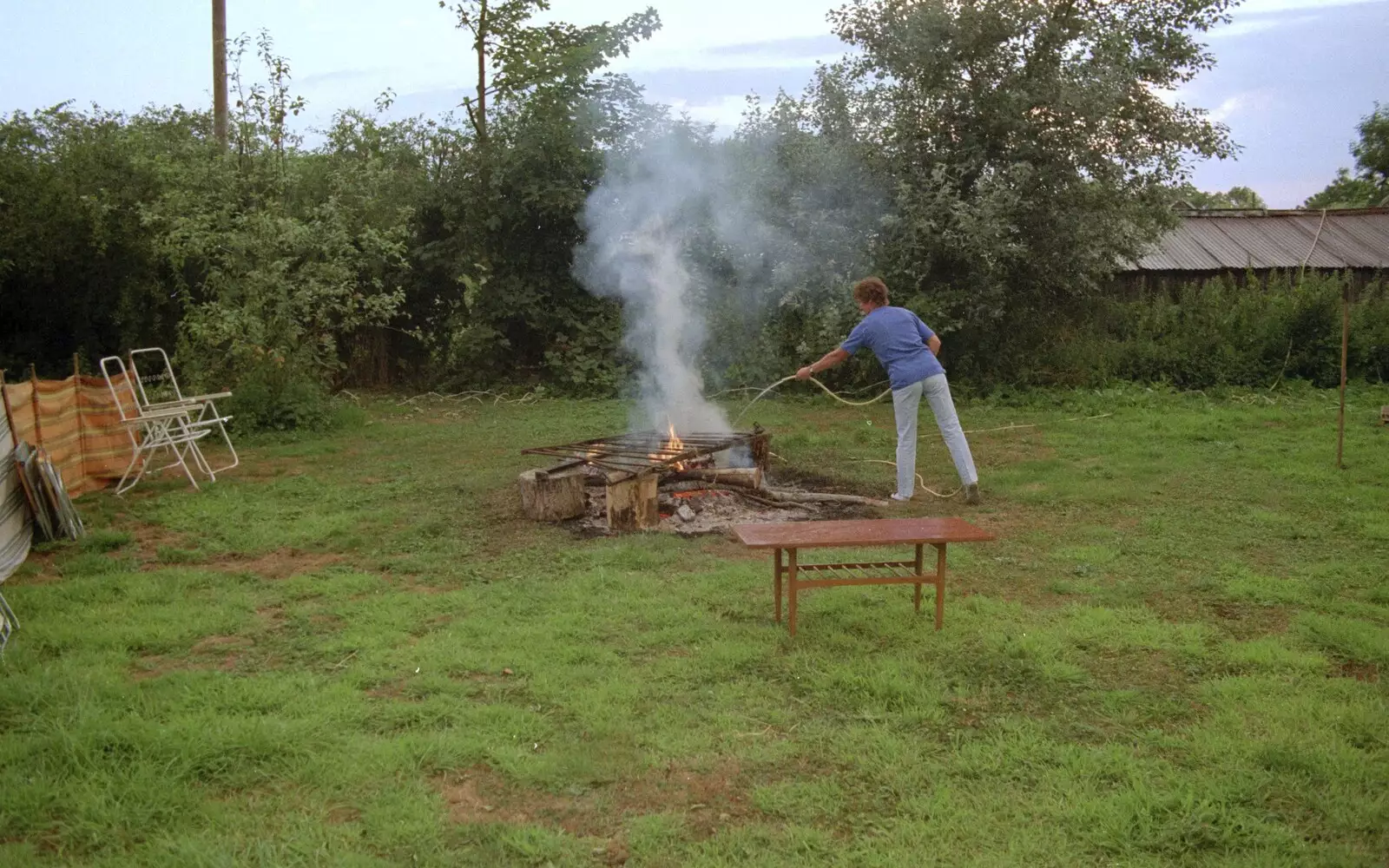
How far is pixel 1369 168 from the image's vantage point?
33.0 metres

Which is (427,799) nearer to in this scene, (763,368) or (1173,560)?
(1173,560)

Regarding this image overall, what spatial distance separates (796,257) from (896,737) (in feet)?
36.4

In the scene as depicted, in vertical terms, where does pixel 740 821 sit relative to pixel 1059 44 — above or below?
below

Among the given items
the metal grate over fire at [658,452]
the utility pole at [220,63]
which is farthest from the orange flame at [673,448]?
the utility pole at [220,63]

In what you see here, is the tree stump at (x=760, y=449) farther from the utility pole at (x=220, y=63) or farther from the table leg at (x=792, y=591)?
the utility pole at (x=220, y=63)

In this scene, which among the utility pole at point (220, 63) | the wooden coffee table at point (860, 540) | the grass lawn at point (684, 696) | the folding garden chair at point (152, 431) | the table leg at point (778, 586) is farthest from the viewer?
the utility pole at point (220, 63)

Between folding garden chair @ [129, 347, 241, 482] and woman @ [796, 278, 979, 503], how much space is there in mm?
Result: 5594

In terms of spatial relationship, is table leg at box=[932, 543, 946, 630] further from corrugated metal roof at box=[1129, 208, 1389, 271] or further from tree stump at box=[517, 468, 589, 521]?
corrugated metal roof at box=[1129, 208, 1389, 271]

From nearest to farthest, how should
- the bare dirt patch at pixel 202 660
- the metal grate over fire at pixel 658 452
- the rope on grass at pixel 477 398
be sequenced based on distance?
the bare dirt patch at pixel 202 660
the metal grate over fire at pixel 658 452
the rope on grass at pixel 477 398

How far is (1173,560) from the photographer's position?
642 cm

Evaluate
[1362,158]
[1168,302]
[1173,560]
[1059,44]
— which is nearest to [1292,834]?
[1173,560]

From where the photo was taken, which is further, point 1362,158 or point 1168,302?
→ point 1362,158

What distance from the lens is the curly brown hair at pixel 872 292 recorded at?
26.8 ft

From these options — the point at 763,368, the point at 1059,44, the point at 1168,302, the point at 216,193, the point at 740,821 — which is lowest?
the point at 740,821
